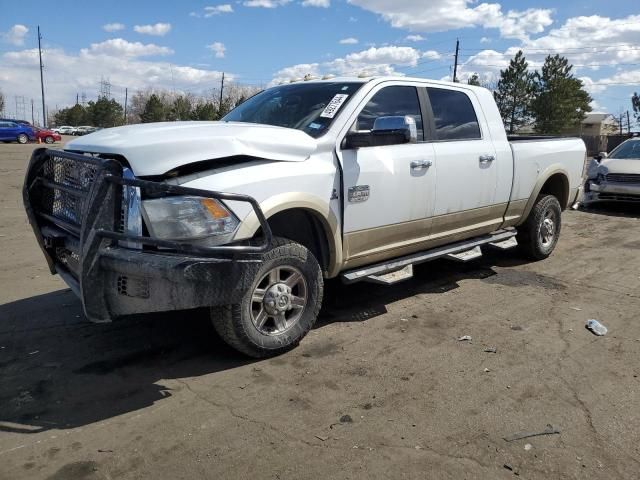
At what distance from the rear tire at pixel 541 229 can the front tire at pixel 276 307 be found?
3734 millimetres

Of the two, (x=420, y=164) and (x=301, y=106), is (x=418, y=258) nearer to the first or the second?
(x=420, y=164)

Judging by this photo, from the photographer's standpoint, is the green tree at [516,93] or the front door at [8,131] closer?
the front door at [8,131]

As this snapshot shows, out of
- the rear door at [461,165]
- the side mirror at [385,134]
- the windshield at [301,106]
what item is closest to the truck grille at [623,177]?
the rear door at [461,165]

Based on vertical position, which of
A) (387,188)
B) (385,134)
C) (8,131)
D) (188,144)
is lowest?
(387,188)

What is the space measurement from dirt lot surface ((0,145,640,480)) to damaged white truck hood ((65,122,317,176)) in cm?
144

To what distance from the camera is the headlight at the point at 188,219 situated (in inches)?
128

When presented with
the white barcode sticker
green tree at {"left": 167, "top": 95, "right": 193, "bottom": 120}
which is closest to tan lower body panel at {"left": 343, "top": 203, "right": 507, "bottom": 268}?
the white barcode sticker

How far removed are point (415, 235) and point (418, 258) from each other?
0.22m

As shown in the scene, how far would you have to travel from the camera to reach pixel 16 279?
5.87 meters

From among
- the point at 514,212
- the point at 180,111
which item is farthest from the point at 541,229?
the point at 180,111

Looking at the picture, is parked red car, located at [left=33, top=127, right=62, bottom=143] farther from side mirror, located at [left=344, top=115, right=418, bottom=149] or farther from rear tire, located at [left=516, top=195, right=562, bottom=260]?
side mirror, located at [left=344, top=115, right=418, bottom=149]

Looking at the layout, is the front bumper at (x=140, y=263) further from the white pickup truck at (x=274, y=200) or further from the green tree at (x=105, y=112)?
the green tree at (x=105, y=112)

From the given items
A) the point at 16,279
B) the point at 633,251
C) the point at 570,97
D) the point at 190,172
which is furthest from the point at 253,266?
the point at 570,97

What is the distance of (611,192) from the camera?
443 inches
